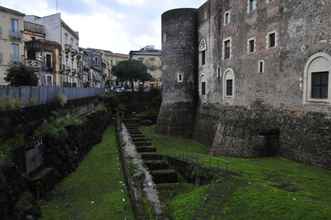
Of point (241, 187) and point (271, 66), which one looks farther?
point (271, 66)

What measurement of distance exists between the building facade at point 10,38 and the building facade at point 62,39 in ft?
18.7

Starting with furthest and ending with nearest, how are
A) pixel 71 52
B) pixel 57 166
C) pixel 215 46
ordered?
pixel 71 52
pixel 215 46
pixel 57 166

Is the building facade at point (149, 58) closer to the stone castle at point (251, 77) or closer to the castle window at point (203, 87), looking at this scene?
the stone castle at point (251, 77)

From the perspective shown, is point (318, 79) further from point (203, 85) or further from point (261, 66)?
point (203, 85)

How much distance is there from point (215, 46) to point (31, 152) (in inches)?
692

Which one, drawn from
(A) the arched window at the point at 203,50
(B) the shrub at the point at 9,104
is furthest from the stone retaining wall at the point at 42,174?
(A) the arched window at the point at 203,50

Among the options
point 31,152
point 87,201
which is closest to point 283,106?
point 87,201

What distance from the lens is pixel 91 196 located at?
31.0 feet

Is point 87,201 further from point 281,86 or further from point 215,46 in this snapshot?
point 215,46

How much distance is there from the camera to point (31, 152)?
977 cm

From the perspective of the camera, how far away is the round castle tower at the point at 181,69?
27.2m

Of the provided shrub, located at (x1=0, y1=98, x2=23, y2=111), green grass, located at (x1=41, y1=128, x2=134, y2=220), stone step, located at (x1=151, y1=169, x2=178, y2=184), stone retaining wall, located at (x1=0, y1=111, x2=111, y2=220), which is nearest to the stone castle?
stone step, located at (x1=151, y1=169, x2=178, y2=184)

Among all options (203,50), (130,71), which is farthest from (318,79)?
(130,71)

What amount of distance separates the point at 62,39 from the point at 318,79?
31.0 m
